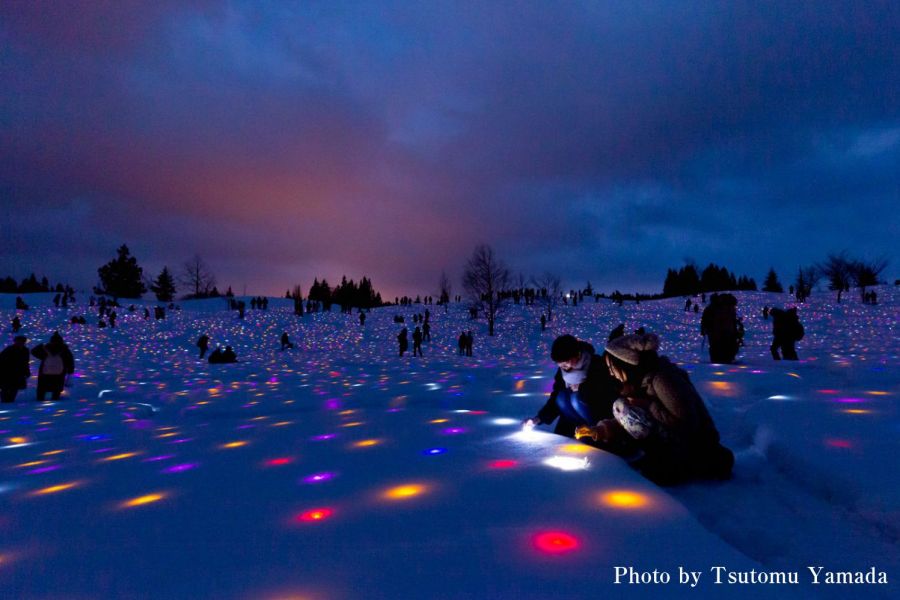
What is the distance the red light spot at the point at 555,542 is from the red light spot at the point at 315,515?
1.15 m

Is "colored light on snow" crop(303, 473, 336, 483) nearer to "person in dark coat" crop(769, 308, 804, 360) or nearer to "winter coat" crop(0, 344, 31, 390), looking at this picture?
"winter coat" crop(0, 344, 31, 390)

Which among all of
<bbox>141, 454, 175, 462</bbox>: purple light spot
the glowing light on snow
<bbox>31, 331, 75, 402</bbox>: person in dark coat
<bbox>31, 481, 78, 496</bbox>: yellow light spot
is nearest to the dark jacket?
the glowing light on snow


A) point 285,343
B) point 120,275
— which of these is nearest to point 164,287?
point 120,275

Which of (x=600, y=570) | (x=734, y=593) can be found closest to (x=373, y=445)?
(x=600, y=570)

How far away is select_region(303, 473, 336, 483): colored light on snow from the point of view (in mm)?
3031

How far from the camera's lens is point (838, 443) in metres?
3.70

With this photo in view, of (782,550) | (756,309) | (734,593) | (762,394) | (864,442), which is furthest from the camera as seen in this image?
(756,309)

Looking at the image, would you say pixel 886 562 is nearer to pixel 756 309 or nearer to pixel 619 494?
pixel 619 494

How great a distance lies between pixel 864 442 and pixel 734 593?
2.95m

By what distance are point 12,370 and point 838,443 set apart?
1415 cm

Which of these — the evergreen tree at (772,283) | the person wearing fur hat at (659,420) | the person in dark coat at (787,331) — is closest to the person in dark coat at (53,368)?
the person wearing fur hat at (659,420)

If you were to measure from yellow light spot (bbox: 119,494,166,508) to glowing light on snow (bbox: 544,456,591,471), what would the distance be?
259 cm

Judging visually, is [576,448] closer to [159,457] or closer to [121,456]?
[159,457]

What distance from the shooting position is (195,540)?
2.28 metres
